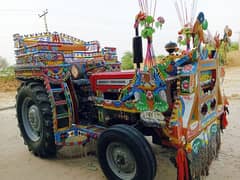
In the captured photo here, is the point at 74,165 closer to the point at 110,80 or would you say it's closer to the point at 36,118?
the point at 36,118

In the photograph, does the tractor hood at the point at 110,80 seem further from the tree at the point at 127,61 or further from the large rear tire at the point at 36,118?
the tree at the point at 127,61

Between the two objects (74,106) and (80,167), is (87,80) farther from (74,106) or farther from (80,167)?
(80,167)

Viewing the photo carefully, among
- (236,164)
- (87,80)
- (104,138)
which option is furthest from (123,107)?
(236,164)

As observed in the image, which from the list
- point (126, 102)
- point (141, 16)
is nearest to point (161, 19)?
point (141, 16)

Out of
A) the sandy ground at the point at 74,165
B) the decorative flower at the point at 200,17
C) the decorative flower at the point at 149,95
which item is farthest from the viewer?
the sandy ground at the point at 74,165

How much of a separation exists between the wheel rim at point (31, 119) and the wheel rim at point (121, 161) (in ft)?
4.36

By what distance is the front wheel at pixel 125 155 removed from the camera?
7.38 feet

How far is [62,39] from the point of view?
12.8ft

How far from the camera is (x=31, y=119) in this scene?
3580 mm

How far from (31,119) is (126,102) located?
1.73m

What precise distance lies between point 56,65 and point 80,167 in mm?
1474

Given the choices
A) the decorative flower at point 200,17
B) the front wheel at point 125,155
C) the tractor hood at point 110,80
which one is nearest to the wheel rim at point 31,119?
the tractor hood at point 110,80

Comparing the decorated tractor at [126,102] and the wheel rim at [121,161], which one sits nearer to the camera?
the decorated tractor at [126,102]

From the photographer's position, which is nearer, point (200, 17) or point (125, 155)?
point (200, 17)
